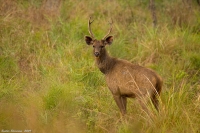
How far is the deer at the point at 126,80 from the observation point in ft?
26.1

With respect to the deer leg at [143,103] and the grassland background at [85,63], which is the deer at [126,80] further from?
the grassland background at [85,63]

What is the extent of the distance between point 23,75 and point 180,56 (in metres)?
4.16

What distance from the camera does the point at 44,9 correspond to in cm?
1348

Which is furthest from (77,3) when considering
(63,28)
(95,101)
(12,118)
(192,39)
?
(12,118)

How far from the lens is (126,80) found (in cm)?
839

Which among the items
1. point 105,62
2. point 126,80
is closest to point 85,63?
point 105,62

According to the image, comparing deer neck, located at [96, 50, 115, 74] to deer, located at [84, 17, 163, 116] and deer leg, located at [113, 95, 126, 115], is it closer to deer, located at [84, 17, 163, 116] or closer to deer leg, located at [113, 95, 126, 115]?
deer, located at [84, 17, 163, 116]

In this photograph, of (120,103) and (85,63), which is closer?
(120,103)

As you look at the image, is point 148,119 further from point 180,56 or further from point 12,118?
point 180,56

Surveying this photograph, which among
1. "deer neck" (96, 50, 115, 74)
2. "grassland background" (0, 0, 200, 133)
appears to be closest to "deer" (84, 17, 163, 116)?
"deer neck" (96, 50, 115, 74)

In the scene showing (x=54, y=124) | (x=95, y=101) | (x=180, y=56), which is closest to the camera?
(x=54, y=124)

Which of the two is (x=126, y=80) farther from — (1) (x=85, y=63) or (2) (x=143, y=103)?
(1) (x=85, y=63)

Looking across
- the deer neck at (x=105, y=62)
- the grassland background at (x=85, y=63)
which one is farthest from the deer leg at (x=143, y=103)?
the deer neck at (x=105, y=62)

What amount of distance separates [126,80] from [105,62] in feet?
2.50
